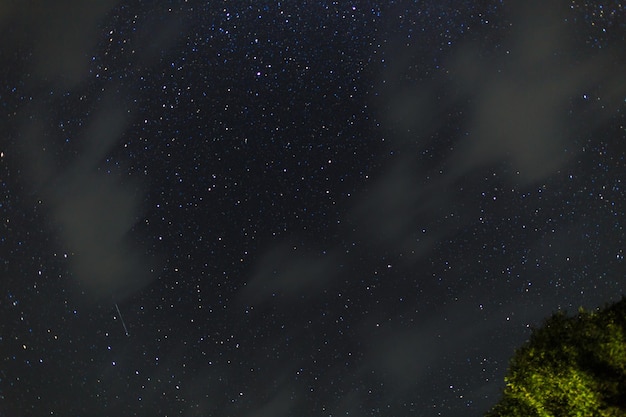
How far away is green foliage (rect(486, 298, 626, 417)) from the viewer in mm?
16828

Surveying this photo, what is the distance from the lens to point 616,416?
16.2 metres

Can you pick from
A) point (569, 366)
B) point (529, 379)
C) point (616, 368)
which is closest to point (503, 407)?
point (529, 379)

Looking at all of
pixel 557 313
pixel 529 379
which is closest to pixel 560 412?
pixel 529 379

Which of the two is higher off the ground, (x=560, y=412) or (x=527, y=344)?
(x=527, y=344)

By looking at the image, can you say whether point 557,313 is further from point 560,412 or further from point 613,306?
point 560,412

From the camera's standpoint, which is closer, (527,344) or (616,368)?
(616,368)

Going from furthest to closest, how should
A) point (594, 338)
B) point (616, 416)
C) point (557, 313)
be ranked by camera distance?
1. point (557, 313)
2. point (594, 338)
3. point (616, 416)

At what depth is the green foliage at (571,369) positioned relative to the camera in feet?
55.2

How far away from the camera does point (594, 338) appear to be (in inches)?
696

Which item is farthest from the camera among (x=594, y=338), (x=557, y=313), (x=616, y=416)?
(x=557, y=313)

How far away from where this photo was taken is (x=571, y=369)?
1778cm

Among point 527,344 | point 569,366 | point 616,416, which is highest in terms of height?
point 527,344

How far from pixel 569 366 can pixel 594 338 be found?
1.08 meters

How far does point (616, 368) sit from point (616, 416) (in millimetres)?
1256
